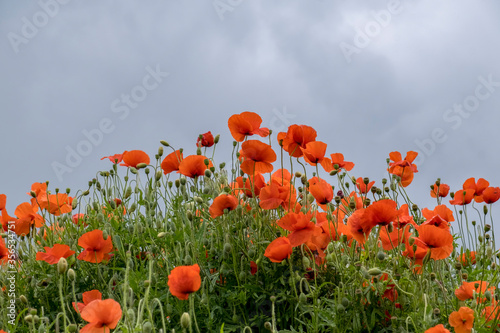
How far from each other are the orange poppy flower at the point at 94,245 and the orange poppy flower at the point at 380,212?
4.14 ft

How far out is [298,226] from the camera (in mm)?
2283

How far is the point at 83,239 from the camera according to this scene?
8.48 ft

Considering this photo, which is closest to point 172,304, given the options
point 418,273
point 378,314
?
point 378,314

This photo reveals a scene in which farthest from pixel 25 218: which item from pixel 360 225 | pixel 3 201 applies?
pixel 360 225

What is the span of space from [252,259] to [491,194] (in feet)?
5.96

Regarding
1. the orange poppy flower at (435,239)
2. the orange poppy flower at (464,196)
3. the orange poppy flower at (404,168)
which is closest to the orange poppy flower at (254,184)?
the orange poppy flower at (435,239)

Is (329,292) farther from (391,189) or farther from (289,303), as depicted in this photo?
(391,189)

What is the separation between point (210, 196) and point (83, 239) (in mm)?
704

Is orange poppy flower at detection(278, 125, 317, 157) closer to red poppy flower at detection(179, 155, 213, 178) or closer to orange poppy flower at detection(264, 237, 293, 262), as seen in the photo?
red poppy flower at detection(179, 155, 213, 178)

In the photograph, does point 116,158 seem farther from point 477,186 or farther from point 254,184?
point 477,186

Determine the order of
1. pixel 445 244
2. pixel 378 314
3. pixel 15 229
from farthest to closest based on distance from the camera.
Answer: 1. pixel 15 229
2. pixel 378 314
3. pixel 445 244

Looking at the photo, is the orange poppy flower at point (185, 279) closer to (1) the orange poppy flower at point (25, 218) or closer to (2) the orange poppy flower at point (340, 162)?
(2) the orange poppy flower at point (340, 162)

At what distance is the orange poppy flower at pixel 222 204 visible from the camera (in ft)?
7.80

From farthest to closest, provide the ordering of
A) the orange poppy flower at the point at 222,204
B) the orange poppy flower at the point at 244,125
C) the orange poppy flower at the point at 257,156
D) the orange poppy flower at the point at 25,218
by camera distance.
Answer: the orange poppy flower at the point at 25,218
the orange poppy flower at the point at 244,125
the orange poppy flower at the point at 257,156
the orange poppy flower at the point at 222,204
